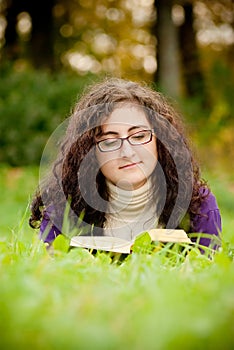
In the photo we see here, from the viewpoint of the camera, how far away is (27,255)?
207cm

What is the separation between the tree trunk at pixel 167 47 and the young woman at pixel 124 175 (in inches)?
445

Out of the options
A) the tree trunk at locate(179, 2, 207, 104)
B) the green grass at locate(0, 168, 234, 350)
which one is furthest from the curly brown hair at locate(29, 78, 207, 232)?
the tree trunk at locate(179, 2, 207, 104)

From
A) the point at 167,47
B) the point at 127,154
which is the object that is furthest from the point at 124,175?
the point at 167,47

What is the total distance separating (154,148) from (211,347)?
1938 millimetres

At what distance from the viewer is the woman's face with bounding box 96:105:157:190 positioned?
9.15 feet

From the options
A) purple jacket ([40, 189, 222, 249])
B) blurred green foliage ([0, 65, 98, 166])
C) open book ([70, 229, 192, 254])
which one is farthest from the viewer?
blurred green foliage ([0, 65, 98, 166])

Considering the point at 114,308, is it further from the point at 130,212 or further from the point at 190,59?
the point at 190,59

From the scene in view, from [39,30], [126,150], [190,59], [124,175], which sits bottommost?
[124,175]

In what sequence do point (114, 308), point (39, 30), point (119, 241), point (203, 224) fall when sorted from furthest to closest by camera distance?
point (39, 30)
point (203, 224)
point (119, 241)
point (114, 308)

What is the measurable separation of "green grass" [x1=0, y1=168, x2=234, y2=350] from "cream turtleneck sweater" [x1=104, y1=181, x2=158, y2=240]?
109 cm

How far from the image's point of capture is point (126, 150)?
9.10ft

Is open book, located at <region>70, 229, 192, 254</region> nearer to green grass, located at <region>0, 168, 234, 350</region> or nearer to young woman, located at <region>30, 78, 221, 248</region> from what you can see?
young woman, located at <region>30, 78, 221, 248</region>

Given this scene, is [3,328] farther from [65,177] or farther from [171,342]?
[65,177]

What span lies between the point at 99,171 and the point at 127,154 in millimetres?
257
